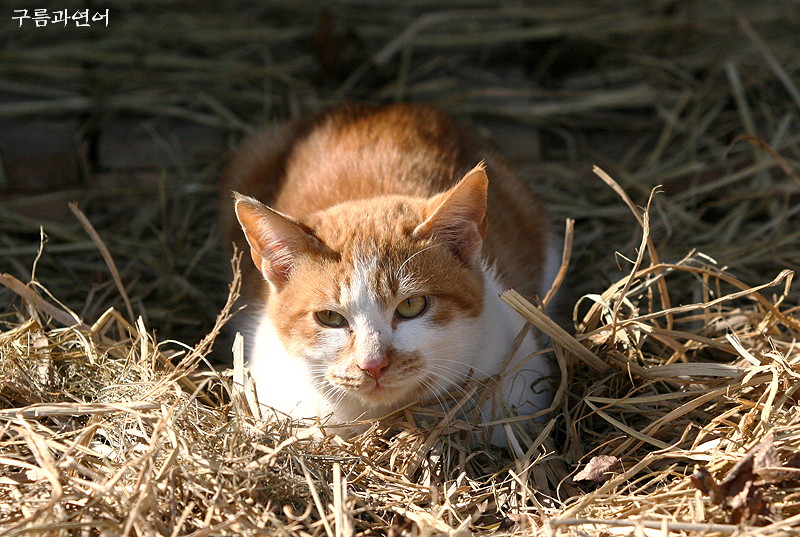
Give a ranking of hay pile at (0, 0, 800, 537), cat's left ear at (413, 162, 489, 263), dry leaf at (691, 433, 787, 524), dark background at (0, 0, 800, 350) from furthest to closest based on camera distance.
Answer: dark background at (0, 0, 800, 350) < cat's left ear at (413, 162, 489, 263) < hay pile at (0, 0, 800, 537) < dry leaf at (691, 433, 787, 524)

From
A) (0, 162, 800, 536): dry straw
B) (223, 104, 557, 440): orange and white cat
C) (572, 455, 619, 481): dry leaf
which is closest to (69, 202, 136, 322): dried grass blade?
(0, 162, 800, 536): dry straw

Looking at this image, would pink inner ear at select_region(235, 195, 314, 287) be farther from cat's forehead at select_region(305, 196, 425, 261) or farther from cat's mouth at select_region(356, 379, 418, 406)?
cat's mouth at select_region(356, 379, 418, 406)

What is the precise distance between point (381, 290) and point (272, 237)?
380mm

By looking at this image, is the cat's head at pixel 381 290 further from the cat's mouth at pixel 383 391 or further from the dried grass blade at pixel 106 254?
the dried grass blade at pixel 106 254

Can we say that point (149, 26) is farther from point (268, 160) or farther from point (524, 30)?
point (524, 30)

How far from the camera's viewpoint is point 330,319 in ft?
7.79

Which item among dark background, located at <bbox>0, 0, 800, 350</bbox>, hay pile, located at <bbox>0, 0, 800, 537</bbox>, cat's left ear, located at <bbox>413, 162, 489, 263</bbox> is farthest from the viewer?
dark background, located at <bbox>0, 0, 800, 350</bbox>

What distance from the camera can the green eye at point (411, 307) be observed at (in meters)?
2.35

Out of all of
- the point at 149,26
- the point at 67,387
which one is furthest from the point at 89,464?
the point at 149,26

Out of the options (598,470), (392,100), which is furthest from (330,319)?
(392,100)

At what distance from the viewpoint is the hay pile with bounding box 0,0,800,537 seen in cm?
216

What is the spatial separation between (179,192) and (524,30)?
6.98 feet

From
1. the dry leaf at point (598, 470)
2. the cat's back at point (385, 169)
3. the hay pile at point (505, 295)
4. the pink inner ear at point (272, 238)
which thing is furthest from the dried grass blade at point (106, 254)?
the dry leaf at point (598, 470)

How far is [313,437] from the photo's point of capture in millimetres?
2434
